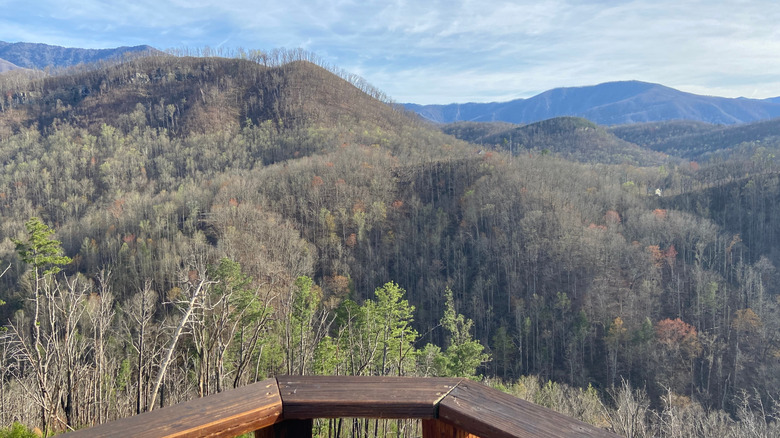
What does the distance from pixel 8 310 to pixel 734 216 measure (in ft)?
228

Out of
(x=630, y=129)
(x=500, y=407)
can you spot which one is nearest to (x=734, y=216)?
(x=500, y=407)

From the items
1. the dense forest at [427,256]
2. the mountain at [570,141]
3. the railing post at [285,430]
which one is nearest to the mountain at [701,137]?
the mountain at [570,141]

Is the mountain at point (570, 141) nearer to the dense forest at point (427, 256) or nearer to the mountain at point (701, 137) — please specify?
the mountain at point (701, 137)

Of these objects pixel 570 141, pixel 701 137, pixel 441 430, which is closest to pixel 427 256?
pixel 441 430

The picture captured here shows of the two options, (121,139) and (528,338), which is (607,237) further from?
(121,139)

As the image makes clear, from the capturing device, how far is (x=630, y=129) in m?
141

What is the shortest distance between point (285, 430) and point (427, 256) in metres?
48.3

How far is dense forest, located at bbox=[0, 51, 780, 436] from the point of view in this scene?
2102cm

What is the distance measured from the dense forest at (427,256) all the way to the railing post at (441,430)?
216 inches

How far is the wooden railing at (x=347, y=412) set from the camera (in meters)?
1.15

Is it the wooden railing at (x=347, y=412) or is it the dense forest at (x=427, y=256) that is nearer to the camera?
the wooden railing at (x=347, y=412)

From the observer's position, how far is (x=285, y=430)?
1.33 meters

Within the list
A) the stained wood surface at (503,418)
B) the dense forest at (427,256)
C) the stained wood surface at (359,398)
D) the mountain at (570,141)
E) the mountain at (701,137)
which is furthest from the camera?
the mountain at (570,141)

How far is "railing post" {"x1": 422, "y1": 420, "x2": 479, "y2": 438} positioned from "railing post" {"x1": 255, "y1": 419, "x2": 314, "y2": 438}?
0.37m
